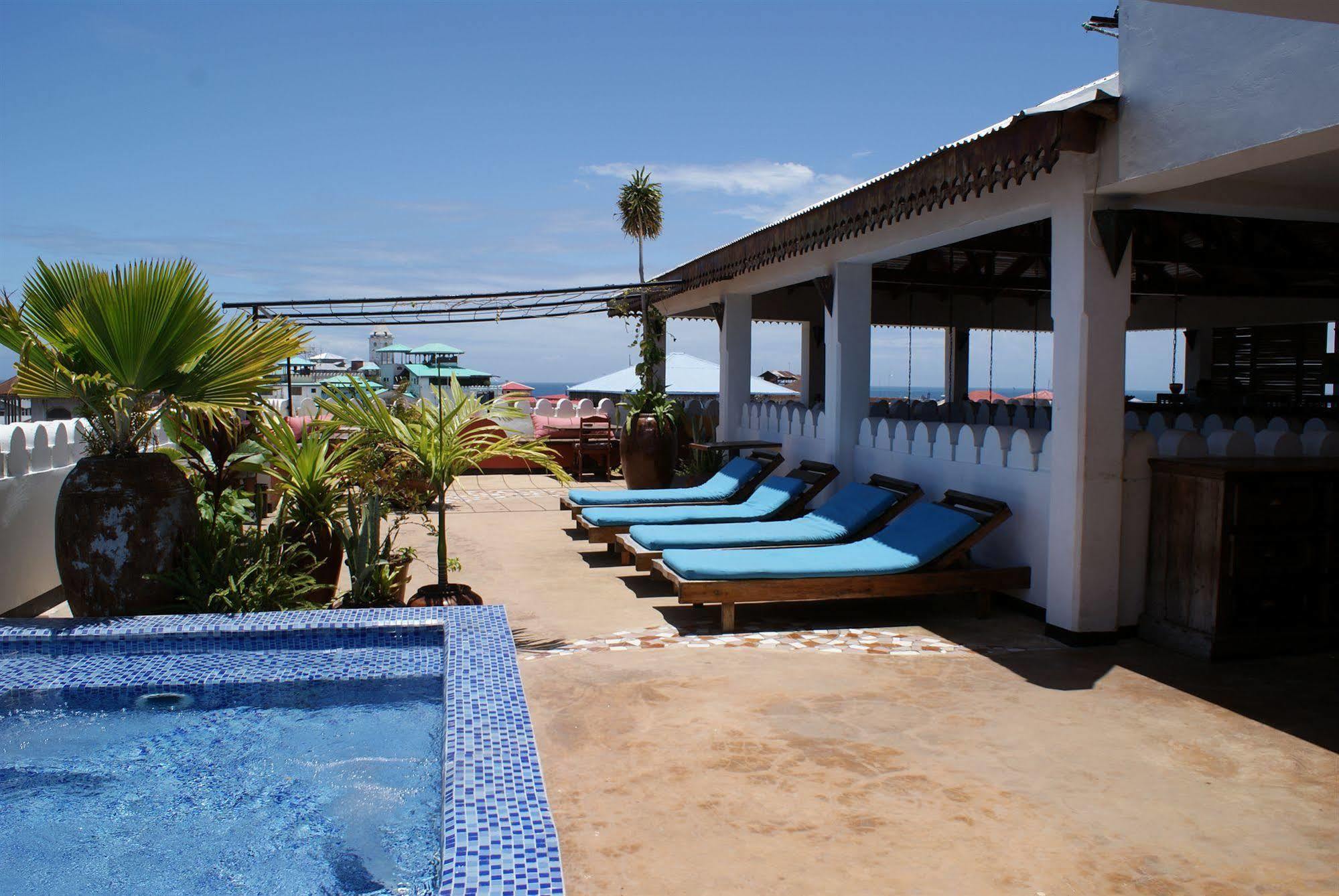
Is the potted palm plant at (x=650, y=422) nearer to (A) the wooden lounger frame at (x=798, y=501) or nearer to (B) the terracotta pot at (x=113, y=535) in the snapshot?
(A) the wooden lounger frame at (x=798, y=501)

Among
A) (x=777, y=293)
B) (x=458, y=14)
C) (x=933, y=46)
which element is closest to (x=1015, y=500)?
(x=933, y=46)

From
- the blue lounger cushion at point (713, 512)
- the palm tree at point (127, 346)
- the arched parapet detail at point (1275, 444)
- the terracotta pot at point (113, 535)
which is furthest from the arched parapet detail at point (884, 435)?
the terracotta pot at point (113, 535)

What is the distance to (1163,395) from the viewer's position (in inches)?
585

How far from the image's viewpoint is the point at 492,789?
2725 mm

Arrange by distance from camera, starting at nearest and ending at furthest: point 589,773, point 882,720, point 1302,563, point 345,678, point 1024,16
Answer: point 589,773 < point 882,720 < point 345,678 < point 1302,563 < point 1024,16

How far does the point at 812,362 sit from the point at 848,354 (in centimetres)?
873

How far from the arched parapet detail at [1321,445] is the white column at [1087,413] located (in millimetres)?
1369

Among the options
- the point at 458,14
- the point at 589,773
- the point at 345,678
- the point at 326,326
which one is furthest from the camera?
the point at 326,326

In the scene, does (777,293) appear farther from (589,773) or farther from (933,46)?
(589,773)

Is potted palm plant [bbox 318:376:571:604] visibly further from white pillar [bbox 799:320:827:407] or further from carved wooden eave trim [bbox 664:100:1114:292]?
white pillar [bbox 799:320:827:407]

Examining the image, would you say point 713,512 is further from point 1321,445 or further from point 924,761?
Answer: point 924,761

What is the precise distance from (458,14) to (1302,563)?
30.4 ft

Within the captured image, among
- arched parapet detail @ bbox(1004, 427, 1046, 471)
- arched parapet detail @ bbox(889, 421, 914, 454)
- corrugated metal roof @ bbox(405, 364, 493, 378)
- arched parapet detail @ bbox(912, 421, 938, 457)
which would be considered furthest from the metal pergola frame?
corrugated metal roof @ bbox(405, 364, 493, 378)

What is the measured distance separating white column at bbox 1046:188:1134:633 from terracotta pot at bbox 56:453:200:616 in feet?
17.2
